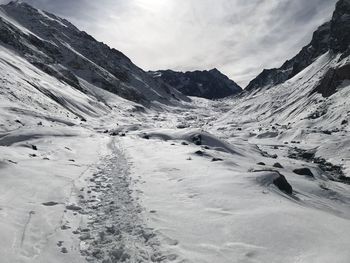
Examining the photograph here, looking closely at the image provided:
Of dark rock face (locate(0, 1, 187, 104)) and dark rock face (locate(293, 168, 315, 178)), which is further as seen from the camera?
dark rock face (locate(0, 1, 187, 104))

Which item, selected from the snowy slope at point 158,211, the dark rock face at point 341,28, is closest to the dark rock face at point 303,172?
the snowy slope at point 158,211

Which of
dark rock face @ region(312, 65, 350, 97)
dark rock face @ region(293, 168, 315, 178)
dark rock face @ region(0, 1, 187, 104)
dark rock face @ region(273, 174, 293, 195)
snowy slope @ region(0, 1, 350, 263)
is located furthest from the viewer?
dark rock face @ region(0, 1, 187, 104)

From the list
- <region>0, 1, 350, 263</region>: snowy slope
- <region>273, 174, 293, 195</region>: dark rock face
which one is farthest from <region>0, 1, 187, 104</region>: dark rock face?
<region>273, 174, 293, 195</region>: dark rock face

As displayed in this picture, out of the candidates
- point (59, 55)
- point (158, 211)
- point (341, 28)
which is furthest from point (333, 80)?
point (59, 55)

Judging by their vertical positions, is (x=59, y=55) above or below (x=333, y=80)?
above

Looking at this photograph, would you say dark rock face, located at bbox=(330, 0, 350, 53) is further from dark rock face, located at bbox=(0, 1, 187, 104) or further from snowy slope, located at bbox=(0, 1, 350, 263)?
snowy slope, located at bbox=(0, 1, 350, 263)

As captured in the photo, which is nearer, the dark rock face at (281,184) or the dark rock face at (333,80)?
the dark rock face at (281,184)

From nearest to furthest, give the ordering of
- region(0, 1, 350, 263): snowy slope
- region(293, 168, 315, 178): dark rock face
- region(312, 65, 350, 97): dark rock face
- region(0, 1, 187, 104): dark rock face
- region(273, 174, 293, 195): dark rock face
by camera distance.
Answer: region(0, 1, 350, 263): snowy slope
region(273, 174, 293, 195): dark rock face
region(293, 168, 315, 178): dark rock face
region(312, 65, 350, 97): dark rock face
region(0, 1, 187, 104): dark rock face

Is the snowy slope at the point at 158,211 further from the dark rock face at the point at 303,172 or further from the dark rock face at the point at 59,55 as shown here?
the dark rock face at the point at 59,55

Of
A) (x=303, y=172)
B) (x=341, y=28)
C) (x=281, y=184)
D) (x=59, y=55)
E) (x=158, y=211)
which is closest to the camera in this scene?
(x=158, y=211)

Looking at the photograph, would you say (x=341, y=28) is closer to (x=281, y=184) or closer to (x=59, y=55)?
(x=59, y=55)

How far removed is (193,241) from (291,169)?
18.3 m

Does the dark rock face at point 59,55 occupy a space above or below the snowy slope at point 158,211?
above

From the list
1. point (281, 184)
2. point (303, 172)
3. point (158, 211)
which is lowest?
point (158, 211)
